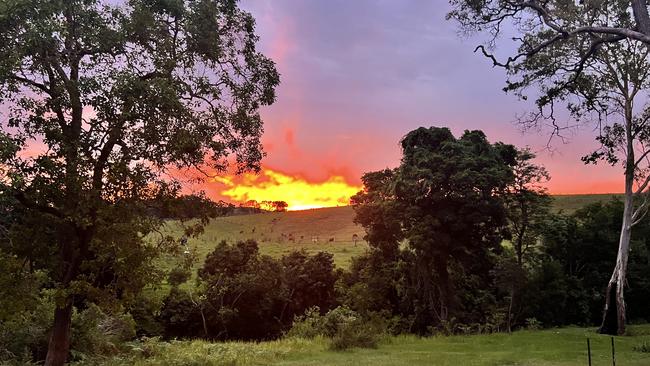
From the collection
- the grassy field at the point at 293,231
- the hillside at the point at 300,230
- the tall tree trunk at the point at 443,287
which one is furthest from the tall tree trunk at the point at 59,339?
the hillside at the point at 300,230

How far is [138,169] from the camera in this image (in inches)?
437

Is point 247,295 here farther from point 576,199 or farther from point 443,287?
point 576,199

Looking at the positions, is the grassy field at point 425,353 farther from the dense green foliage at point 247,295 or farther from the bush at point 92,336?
the dense green foliage at point 247,295

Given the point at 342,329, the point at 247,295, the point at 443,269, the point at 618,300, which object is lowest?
the point at 247,295

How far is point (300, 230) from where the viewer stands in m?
85.8

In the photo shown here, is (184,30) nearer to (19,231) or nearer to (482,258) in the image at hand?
(19,231)

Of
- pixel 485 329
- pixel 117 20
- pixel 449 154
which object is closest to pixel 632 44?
pixel 449 154

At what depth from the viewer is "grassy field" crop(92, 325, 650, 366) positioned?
52.0 ft

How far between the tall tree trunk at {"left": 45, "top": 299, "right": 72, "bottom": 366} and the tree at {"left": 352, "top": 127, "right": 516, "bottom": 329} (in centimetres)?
1890

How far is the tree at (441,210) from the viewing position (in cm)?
2766

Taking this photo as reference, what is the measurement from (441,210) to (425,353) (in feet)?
37.3

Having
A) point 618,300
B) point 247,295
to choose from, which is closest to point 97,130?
point 618,300

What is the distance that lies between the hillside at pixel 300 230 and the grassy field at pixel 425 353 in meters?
33.7

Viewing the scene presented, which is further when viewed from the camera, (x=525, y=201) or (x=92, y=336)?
(x=525, y=201)
